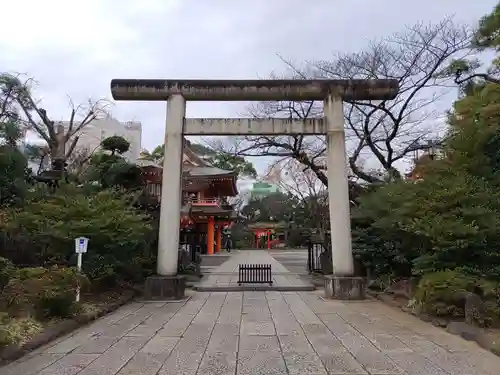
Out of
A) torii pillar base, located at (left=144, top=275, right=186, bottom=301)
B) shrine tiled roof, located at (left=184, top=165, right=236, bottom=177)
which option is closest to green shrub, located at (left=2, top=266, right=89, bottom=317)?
torii pillar base, located at (left=144, top=275, right=186, bottom=301)

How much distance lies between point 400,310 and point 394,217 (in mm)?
2153

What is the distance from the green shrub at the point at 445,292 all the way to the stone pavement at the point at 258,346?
1.52ft

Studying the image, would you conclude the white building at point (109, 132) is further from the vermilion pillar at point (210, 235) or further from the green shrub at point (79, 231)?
the green shrub at point (79, 231)

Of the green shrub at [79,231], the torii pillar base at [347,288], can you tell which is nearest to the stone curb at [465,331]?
the torii pillar base at [347,288]

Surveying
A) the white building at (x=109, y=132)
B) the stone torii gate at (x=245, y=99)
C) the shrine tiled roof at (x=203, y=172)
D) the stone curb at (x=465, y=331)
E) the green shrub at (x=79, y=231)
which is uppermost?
the white building at (x=109, y=132)

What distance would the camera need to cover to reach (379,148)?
53.6ft

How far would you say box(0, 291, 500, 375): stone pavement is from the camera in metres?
4.84

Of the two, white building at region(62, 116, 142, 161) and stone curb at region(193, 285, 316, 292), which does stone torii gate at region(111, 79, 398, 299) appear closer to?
stone curb at region(193, 285, 316, 292)

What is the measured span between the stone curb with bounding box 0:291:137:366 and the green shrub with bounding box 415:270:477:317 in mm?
6327

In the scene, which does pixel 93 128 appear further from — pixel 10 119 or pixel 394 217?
pixel 394 217

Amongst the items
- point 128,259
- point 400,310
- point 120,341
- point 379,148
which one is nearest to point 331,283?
point 400,310

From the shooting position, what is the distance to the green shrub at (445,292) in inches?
282

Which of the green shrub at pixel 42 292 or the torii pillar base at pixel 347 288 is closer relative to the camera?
the green shrub at pixel 42 292

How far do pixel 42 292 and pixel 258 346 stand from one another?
3.89 metres
